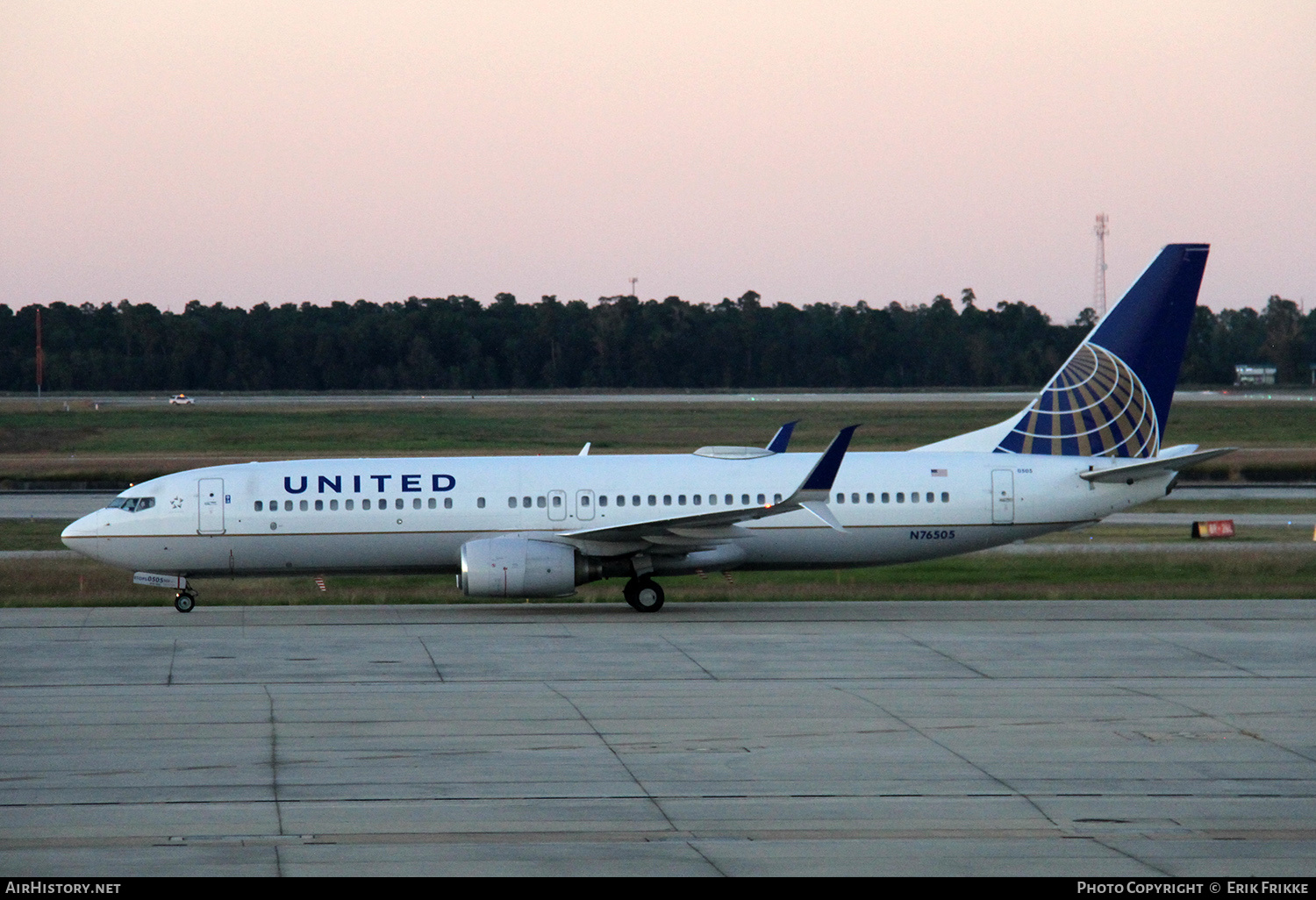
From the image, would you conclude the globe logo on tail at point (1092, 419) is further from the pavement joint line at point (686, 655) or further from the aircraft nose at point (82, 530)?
the aircraft nose at point (82, 530)

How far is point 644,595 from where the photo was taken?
27.4 m

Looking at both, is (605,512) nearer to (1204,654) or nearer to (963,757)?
(1204,654)

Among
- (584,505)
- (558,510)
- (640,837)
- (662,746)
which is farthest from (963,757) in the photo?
(558,510)

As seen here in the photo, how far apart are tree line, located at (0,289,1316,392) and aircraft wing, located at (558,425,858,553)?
11217 centimetres

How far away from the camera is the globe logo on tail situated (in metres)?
29.2

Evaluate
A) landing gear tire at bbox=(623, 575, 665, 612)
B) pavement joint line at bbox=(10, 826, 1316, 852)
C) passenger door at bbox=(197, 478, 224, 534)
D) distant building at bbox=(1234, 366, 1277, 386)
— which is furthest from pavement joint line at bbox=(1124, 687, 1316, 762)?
distant building at bbox=(1234, 366, 1277, 386)

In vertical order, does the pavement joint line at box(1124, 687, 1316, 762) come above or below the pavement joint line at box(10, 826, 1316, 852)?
below

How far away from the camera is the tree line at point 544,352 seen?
141 m

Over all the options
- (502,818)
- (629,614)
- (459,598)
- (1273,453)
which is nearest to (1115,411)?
(629,614)

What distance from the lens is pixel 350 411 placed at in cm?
9281

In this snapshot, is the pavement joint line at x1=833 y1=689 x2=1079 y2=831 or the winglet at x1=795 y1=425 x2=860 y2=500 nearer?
the pavement joint line at x1=833 y1=689 x2=1079 y2=831

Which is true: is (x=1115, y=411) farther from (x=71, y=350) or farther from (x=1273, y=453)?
(x=71, y=350)

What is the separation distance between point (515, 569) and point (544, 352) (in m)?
119

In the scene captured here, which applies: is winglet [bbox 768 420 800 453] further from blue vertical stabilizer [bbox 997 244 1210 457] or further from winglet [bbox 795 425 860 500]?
blue vertical stabilizer [bbox 997 244 1210 457]
